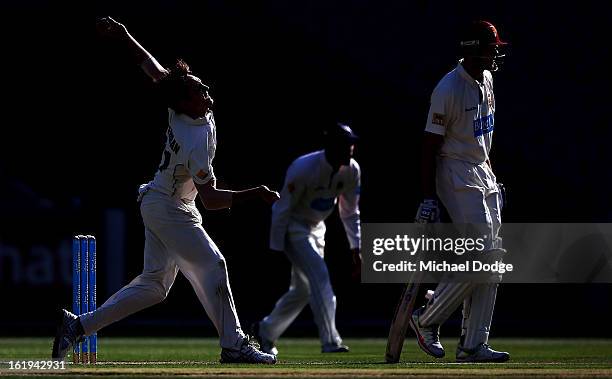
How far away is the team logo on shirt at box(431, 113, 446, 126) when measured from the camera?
29.8 ft

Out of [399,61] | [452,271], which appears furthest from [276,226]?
[399,61]

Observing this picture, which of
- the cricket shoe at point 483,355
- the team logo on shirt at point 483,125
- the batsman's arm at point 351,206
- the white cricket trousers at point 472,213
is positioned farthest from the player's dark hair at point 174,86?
the batsman's arm at point 351,206

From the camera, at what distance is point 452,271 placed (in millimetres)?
9469

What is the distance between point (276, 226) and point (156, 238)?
2.71 meters

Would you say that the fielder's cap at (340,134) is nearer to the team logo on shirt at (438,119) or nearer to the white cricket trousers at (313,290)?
the white cricket trousers at (313,290)

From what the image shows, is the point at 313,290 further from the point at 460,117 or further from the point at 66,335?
the point at 66,335

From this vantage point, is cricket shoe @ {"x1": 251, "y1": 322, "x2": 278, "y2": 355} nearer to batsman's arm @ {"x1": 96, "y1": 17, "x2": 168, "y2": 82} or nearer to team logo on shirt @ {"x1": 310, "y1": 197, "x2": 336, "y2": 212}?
team logo on shirt @ {"x1": 310, "y1": 197, "x2": 336, "y2": 212}

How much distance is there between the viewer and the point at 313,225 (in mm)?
11859

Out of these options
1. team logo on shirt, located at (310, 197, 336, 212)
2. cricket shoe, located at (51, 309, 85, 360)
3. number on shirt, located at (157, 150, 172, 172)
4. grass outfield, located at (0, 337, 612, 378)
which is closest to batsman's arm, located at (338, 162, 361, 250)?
team logo on shirt, located at (310, 197, 336, 212)

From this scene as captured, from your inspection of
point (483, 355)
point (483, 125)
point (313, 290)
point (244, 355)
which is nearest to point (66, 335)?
point (244, 355)

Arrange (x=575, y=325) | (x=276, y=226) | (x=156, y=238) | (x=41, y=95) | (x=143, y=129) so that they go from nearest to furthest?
(x=156, y=238)
(x=276, y=226)
(x=575, y=325)
(x=143, y=129)
(x=41, y=95)

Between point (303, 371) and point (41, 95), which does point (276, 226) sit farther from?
point (41, 95)

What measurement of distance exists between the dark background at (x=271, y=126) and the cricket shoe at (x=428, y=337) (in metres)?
6.07

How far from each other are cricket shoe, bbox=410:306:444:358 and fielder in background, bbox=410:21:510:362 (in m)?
0.24
